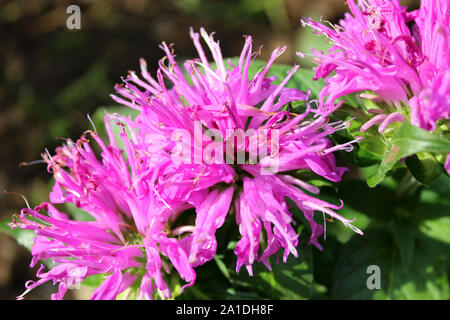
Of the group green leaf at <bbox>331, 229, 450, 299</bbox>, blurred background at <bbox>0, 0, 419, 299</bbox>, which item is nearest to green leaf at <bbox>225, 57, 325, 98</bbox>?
green leaf at <bbox>331, 229, 450, 299</bbox>

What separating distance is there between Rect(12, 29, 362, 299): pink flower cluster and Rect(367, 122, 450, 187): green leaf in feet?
0.52

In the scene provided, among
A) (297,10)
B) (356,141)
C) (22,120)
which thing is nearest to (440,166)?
(356,141)

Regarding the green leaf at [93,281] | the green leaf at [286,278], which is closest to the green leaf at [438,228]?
the green leaf at [286,278]

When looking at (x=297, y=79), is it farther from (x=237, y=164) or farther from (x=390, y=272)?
(x=390, y=272)

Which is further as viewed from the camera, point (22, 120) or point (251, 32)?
point (251, 32)

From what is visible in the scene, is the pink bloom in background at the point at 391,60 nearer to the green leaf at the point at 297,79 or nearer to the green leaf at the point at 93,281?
the green leaf at the point at 297,79

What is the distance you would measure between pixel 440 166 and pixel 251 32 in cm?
230

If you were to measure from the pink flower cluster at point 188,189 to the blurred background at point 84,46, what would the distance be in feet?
5.65

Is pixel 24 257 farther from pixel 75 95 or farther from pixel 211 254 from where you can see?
pixel 211 254

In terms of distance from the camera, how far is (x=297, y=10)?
3.19 meters

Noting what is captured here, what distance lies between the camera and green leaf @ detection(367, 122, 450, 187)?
0.96m

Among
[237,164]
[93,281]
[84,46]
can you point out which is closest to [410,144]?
[237,164]

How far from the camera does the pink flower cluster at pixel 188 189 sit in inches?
45.7

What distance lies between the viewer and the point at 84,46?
3168mm
